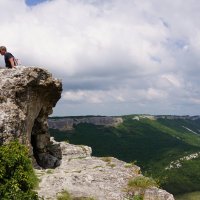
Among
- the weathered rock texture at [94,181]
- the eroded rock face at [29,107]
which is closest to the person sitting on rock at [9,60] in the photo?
the eroded rock face at [29,107]

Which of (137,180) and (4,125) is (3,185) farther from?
(137,180)

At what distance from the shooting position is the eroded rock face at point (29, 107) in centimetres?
3920

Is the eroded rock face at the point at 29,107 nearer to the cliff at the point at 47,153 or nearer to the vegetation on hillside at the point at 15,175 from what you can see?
the cliff at the point at 47,153

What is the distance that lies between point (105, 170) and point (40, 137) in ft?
42.2

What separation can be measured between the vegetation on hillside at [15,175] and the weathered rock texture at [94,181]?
6.06 feet

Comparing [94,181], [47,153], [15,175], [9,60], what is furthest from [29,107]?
[15,175]

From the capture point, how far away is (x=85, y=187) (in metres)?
37.5

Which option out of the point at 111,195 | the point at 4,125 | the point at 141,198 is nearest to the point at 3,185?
the point at 4,125

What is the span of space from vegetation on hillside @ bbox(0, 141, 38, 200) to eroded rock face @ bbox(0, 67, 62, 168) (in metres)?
2.97

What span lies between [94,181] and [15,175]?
8.98 metres

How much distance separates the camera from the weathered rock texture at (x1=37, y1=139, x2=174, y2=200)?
36.0m

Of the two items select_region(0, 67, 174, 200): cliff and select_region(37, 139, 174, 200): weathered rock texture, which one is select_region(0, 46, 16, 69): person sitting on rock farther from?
select_region(37, 139, 174, 200): weathered rock texture

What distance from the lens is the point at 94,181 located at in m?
39.2

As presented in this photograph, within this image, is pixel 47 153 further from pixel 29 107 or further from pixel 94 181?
pixel 94 181
